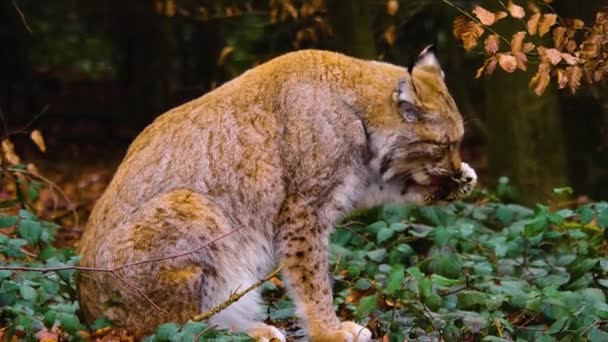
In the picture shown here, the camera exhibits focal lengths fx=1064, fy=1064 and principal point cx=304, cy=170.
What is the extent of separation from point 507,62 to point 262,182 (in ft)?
4.58

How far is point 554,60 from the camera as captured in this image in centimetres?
515

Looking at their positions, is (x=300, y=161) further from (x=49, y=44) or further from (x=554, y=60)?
(x=49, y=44)

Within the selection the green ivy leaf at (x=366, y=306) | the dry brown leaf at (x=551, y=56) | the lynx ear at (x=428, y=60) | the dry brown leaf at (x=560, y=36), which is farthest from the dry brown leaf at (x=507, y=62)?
the green ivy leaf at (x=366, y=306)

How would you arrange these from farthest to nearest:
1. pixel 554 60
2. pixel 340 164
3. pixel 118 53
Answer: pixel 118 53 → pixel 340 164 → pixel 554 60

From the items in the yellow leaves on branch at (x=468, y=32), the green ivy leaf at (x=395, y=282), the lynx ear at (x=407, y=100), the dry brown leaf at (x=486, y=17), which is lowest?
the green ivy leaf at (x=395, y=282)

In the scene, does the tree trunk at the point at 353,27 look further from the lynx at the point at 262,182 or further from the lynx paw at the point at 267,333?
the lynx paw at the point at 267,333

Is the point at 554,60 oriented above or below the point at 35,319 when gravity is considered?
above

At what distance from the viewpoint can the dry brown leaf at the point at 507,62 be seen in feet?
17.1

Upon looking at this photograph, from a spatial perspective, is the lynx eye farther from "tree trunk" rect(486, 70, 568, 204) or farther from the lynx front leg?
"tree trunk" rect(486, 70, 568, 204)

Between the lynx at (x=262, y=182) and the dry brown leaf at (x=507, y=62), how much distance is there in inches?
21.3

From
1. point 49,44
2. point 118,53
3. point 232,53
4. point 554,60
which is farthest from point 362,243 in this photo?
point 49,44

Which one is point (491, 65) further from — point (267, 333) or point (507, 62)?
point (267, 333)

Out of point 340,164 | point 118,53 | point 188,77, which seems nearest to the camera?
point 340,164

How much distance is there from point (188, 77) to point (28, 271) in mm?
11464
